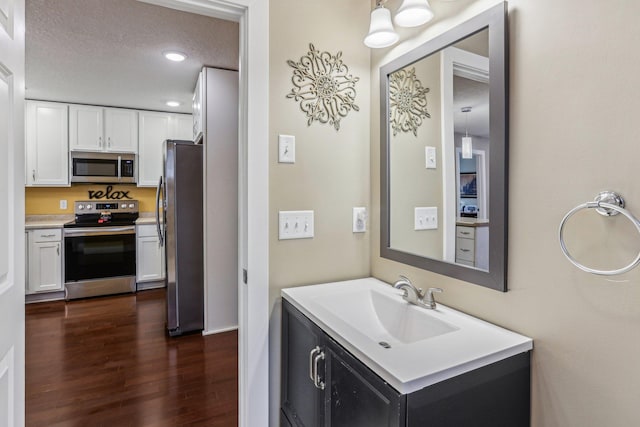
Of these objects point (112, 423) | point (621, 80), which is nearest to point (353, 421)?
point (621, 80)

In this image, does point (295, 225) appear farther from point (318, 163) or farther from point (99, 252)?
point (99, 252)

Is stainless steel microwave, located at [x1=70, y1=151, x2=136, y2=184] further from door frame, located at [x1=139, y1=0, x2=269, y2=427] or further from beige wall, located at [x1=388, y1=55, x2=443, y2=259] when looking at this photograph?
beige wall, located at [x1=388, y1=55, x2=443, y2=259]

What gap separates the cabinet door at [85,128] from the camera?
4.09m

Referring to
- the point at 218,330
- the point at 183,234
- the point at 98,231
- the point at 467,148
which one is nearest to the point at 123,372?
the point at 218,330

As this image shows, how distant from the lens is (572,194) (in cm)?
91

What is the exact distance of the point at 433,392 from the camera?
829 millimetres

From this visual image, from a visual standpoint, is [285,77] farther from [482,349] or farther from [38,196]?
[38,196]

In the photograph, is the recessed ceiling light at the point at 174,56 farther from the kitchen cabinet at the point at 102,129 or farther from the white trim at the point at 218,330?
the white trim at the point at 218,330

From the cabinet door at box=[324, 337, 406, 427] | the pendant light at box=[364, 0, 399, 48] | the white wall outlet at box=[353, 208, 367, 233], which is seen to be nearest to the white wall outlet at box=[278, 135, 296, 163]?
the white wall outlet at box=[353, 208, 367, 233]

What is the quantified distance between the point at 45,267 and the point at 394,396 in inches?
175

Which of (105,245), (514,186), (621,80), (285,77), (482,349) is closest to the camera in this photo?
(621,80)

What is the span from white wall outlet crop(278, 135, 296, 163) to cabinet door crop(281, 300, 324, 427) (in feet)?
2.00

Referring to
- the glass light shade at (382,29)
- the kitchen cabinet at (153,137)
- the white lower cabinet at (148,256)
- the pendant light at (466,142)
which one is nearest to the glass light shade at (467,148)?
the pendant light at (466,142)

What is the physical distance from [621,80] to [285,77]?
1131mm
